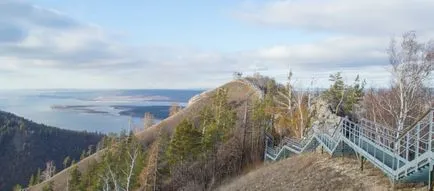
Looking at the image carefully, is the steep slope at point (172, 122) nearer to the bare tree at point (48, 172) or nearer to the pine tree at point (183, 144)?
the bare tree at point (48, 172)

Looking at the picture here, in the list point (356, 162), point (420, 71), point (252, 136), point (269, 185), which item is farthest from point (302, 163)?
point (252, 136)

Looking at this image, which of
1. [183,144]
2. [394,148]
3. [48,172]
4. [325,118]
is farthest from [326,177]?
[48,172]

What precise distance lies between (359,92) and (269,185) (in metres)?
43.3

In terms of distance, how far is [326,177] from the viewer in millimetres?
21469

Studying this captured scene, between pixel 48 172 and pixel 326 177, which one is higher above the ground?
pixel 326 177

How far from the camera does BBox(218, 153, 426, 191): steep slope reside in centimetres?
1806

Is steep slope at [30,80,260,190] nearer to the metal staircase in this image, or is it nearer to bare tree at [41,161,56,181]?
bare tree at [41,161,56,181]

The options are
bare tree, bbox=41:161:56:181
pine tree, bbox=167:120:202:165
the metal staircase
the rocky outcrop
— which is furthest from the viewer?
bare tree, bbox=41:161:56:181

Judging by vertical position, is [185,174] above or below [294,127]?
below

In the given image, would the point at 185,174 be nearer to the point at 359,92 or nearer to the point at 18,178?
the point at 359,92

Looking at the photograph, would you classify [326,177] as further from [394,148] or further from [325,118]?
[325,118]

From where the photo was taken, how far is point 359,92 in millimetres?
64812

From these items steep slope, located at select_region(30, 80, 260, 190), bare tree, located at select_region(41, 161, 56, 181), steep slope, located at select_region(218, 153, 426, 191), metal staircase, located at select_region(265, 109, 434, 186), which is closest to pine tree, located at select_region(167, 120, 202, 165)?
metal staircase, located at select_region(265, 109, 434, 186)

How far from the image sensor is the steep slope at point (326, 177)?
1806 cm
